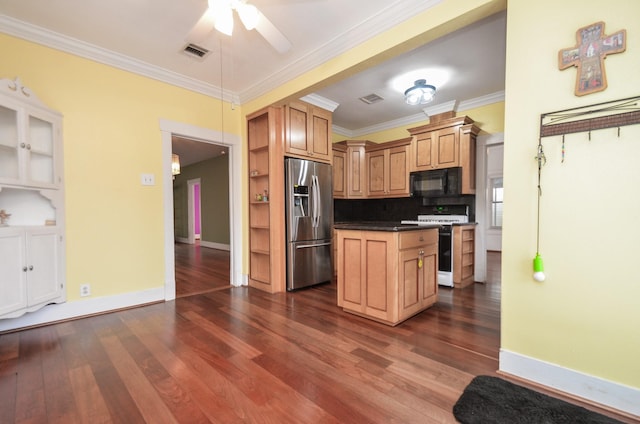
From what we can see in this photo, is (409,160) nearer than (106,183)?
No

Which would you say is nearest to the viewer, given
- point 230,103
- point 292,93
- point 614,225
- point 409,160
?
point 614,225

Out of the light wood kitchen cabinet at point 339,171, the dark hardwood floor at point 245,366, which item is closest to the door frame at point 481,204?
the dark hardwood floor at point 245,366

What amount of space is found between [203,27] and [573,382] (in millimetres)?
3298

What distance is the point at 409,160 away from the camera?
4.49 metres

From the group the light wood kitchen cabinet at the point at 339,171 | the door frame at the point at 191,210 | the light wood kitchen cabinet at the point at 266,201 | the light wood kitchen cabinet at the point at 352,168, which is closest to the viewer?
the light wood kitchen cabinet at the point at 266,201

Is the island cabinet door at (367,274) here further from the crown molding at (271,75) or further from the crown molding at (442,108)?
the crown molding at (442,108)

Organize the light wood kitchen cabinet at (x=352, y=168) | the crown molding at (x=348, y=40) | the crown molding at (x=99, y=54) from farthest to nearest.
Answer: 1. the light wood kitchen cabinet at (x=352, y=168)
2. the crown molding at (x=99, y=54)
3. the crown molding at (x=348, y=40)

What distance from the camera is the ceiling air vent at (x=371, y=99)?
3958 millimetres

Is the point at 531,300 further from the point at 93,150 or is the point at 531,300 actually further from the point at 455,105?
the point at 93,150

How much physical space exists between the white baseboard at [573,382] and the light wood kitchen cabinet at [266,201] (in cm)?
259

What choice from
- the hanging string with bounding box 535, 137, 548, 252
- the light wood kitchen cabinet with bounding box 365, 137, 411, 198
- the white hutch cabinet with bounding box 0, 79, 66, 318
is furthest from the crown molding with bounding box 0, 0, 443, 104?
the light wood kitchen cabinet with bounding box 365, 137, 411, 198

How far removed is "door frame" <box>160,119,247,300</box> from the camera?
3311 mm

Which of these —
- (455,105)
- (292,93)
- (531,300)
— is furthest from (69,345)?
(455,105)

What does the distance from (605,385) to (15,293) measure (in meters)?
4.06
